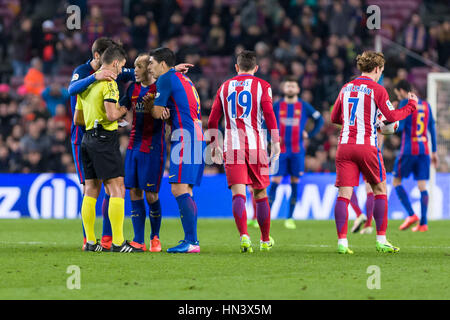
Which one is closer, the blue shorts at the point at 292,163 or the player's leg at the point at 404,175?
the player's leg at the point at 404,175

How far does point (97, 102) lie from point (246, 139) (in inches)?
58.2

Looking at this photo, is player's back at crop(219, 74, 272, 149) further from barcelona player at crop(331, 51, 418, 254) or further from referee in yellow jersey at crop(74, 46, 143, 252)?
referee in yellow jersey at crop(74, 46, 143, 252)

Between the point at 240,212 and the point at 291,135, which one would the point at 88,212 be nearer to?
the point at 240,212

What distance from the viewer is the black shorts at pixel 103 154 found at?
815 centimetres

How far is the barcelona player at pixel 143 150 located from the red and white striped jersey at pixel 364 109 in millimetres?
1817

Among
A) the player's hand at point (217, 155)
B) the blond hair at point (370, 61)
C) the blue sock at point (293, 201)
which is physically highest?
the blond hair at point (370, 61)

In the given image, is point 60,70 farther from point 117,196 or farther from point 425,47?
point 117,196

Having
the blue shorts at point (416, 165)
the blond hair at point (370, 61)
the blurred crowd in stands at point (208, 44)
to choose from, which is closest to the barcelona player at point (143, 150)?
the blond hair at point (370, 61)

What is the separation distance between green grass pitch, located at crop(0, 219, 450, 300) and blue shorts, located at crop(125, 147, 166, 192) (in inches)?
27.3

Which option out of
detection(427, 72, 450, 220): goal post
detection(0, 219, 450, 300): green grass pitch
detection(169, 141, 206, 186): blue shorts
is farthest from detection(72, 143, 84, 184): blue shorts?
detection(427, 72, 450, 220): goal post

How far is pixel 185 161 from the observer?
26.4 feet

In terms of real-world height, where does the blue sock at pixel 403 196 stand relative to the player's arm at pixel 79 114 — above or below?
below

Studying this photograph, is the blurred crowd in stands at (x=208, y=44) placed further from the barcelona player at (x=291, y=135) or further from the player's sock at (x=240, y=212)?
the player's sock at (x=240, y=212)

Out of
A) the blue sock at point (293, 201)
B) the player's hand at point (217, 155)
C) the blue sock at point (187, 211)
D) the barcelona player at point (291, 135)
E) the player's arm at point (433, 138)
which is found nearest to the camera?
the blue sock at point (187, 211)
